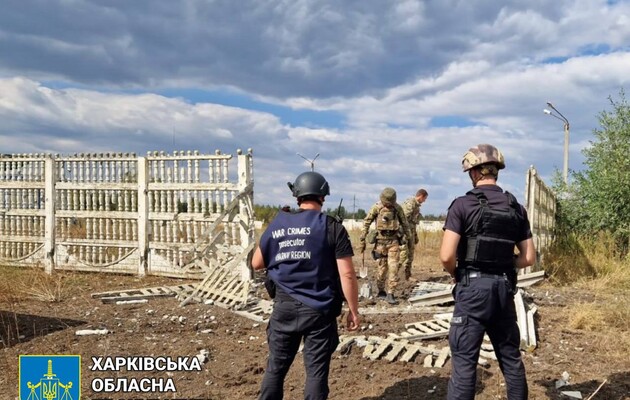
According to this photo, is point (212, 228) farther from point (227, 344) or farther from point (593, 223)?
point (593, 223)

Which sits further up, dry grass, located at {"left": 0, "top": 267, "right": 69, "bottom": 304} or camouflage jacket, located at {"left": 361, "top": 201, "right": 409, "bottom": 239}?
camouflage jacket, located at {"left": 361, "top": 201, "right": 409, "bottom": 239}

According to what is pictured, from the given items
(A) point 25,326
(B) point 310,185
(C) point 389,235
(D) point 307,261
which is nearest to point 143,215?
(A) point 25,326

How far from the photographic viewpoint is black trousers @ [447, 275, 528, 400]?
392cm

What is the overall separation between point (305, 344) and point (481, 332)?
1211mm

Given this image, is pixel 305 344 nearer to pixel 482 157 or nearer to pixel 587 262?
pixel 482 157

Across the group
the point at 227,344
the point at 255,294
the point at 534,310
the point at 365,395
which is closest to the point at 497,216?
the point at 365,395

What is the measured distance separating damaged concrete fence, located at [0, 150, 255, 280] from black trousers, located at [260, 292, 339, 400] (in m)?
6.90

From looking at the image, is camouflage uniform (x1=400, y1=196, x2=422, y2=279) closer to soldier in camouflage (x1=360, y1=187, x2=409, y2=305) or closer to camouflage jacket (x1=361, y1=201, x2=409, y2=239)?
camouflage jacket (x1=361, y1=201, x2=409, y2=239)

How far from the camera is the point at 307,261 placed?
13.0 ft

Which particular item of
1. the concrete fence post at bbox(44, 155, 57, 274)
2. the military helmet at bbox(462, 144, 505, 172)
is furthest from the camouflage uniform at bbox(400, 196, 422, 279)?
the concrete fence post at bbox(44, 155, 57, 274)

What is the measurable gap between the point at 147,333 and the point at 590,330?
19.3ft

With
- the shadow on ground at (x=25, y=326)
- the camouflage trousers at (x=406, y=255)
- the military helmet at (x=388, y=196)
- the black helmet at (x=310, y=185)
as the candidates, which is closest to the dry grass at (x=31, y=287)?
the shadow on ground at (x=25, y=326)

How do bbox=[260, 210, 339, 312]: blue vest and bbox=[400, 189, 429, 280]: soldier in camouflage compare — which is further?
bbox=[400, 189, 429, 280]: soldier in camouflage

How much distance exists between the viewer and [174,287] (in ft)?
35.8
